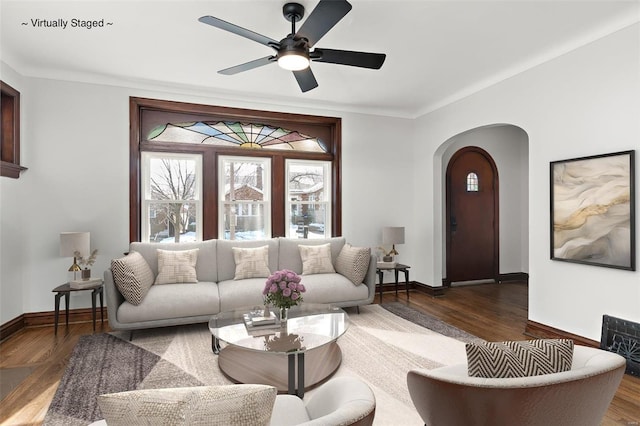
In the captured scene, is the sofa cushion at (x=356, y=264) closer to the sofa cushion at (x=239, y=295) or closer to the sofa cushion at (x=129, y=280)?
the sofa cushion at (x=239, y=295)

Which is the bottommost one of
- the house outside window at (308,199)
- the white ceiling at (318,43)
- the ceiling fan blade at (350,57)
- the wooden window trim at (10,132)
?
the house outside window at (308,199)

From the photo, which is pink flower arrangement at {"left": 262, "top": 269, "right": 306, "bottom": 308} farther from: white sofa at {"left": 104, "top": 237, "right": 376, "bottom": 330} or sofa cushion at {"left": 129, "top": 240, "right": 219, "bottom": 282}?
sofa cushion at {"left": 129, "top": 240, "right": 219, "bottom": 282}

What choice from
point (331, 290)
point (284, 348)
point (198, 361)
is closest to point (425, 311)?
point (331, 290)

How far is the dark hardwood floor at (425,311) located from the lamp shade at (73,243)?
33.7 inches

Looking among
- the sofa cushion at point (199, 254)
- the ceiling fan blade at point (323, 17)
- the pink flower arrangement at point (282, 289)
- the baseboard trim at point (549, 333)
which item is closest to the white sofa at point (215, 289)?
the sofa cushion at point (199, 254)

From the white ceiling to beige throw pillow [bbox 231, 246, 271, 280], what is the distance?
209 cm

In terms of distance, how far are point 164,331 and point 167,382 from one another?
4.11 ft

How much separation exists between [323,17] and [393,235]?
11.1 feet

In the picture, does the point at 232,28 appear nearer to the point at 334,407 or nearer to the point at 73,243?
the point at 334,407

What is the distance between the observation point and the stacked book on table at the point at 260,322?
2752mm

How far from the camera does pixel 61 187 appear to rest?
13.4 ft

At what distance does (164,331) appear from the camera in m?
3.75

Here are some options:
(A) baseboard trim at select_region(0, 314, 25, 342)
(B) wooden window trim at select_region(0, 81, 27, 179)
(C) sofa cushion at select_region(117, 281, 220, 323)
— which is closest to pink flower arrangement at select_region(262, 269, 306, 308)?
(C) sofa cushion at select_region(117, 281, 220, 323)

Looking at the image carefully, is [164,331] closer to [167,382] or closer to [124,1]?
[167,382]
